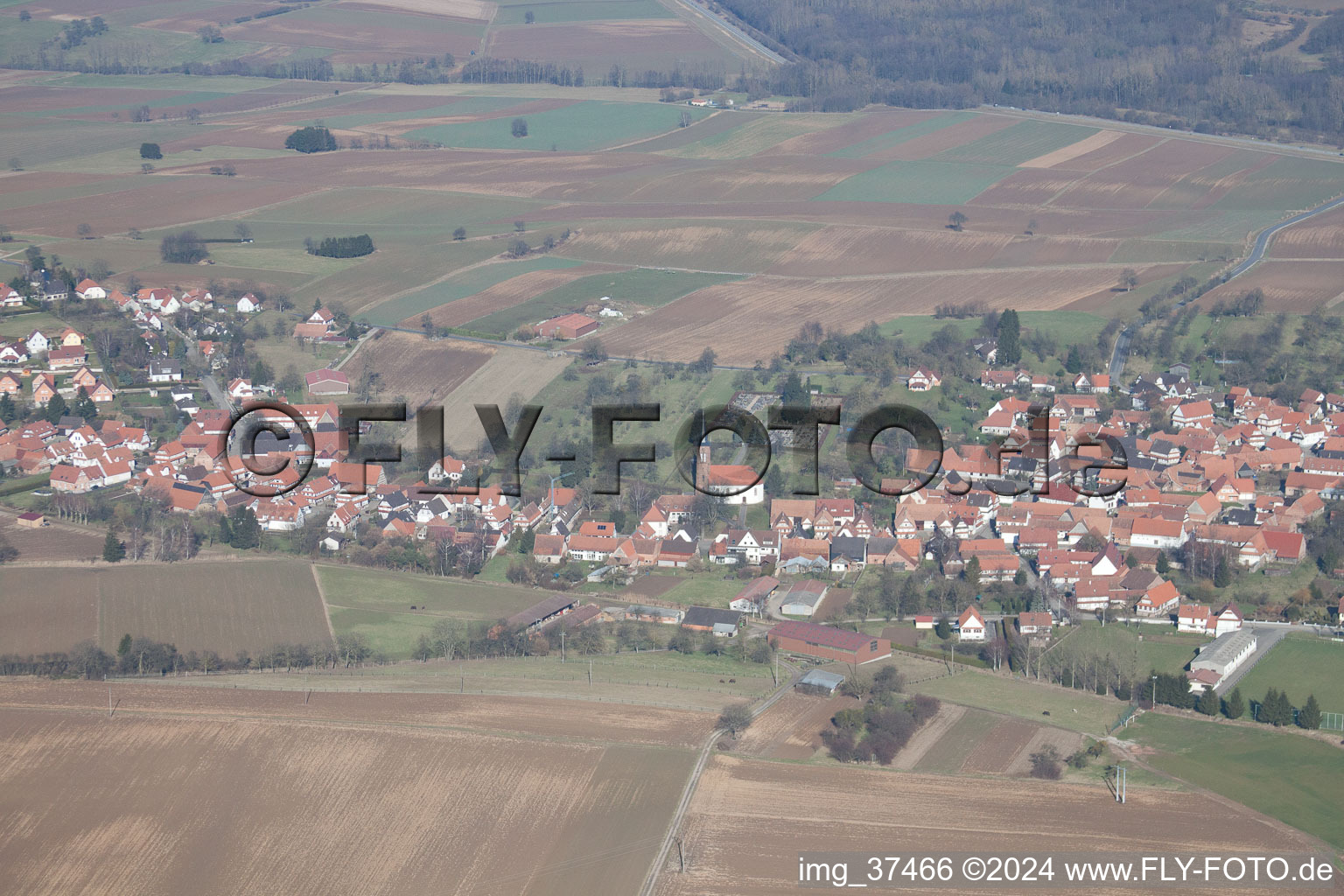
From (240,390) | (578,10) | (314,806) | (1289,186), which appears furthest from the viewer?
(578,10)

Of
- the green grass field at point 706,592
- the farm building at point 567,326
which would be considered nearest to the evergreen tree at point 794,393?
the green grass field at point 706,592

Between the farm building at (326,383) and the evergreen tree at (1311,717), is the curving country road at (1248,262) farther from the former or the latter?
the farm building at (326,383)

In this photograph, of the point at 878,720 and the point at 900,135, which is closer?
the point at 878,720

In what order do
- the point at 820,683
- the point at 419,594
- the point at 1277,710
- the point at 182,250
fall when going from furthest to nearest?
1. the point at 182,250
2. the point at 419,594
3. the point at 820,683
4. the point at 1277,710

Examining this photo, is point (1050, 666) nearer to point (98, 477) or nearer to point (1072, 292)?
point (98, 477)

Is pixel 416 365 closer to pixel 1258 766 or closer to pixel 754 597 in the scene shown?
pixel 754 597

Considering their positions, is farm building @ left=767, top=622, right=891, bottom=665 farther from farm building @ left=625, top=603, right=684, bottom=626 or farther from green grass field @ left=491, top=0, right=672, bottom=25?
green grass field @ left=491, top=0, right=672, bottom=25

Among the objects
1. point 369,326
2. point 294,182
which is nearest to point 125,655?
point 369,326

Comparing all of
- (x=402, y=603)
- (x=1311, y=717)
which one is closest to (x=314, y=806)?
(x=402, y=603)

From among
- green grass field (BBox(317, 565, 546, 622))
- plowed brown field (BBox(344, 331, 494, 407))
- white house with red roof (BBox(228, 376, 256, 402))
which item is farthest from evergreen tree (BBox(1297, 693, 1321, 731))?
white house with red roof (BBox(228, 376, 256, 402))
